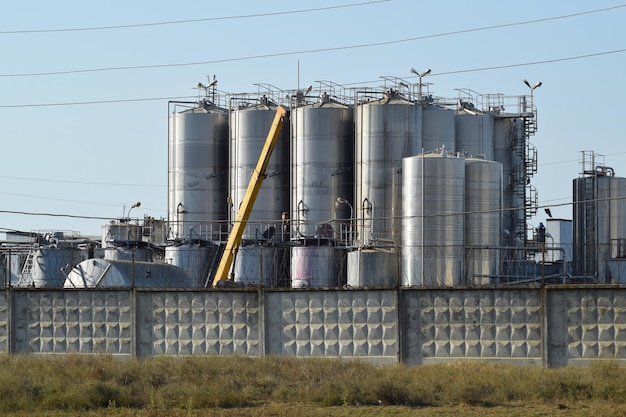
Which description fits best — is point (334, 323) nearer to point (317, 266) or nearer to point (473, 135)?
point (317, 266)

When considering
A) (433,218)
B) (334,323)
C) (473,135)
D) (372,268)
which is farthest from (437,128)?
(334,323)

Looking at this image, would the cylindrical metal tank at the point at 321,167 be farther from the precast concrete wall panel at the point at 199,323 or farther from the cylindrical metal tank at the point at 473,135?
the precast concrete wall panel at the point at 199,323

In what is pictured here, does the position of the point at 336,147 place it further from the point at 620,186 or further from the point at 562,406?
the point at 562,406

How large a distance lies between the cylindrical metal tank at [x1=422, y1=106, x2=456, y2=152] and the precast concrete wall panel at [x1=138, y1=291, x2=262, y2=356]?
2501 centimetres

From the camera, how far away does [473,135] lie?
5909 centimetres

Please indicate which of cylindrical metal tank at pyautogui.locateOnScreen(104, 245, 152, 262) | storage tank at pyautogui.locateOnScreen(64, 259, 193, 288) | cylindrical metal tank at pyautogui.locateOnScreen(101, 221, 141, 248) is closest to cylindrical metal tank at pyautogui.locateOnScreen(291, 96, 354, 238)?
cylindrical metal tank at pyautogui.locateOnScreen(104, 245, 152, 262)

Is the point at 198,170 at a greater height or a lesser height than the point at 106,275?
greater

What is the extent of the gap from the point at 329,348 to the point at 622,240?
2853 centimetres

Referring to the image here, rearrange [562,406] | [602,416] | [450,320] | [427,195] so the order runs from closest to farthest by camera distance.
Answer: [602,416], [562,406], [450,320], [427,195]

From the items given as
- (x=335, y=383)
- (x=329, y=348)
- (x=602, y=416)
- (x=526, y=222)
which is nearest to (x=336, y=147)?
(x=526, y=222)

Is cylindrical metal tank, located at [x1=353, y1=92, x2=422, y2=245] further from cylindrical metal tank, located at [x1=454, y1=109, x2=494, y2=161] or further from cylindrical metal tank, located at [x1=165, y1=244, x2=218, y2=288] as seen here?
cylindrical metal tank, located at [x1=165, y1=244, x2=218, y2=288]

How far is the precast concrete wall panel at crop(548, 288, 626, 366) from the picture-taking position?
2944 centimetres

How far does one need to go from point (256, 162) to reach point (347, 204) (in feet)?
17.1

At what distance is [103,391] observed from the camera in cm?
2502
